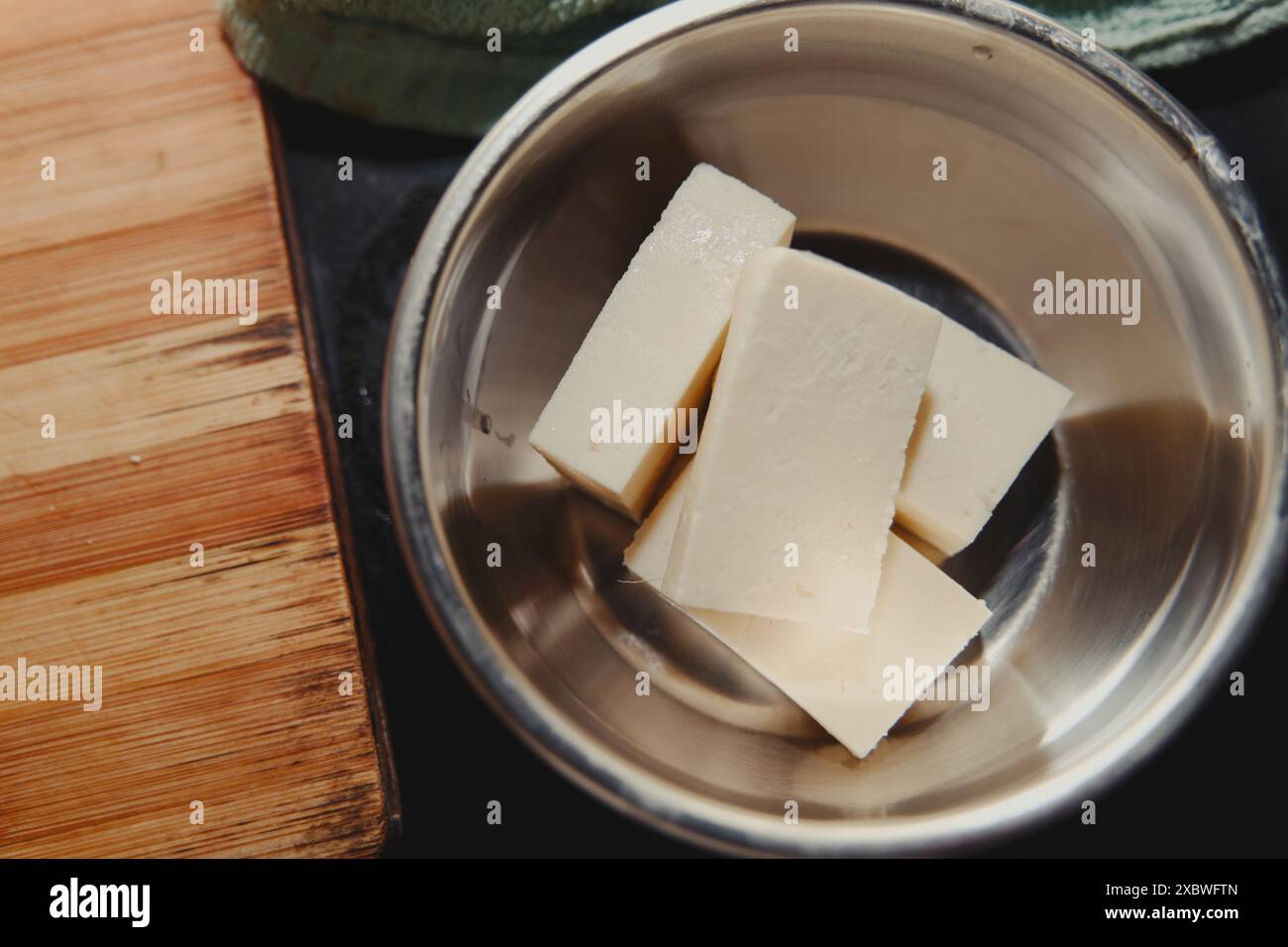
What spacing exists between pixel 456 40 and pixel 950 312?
641mm

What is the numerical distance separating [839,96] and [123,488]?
837mm

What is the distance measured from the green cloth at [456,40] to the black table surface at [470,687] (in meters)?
0.04

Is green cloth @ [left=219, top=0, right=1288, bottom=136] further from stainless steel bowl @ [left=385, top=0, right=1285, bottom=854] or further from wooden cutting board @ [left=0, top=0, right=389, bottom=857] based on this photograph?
stainless steel bowl @ [left=385, top=0, right=1285, bottom=854]

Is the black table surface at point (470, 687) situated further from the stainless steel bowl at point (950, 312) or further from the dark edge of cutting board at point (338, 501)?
the stainless steel bowl at point (950, 312)

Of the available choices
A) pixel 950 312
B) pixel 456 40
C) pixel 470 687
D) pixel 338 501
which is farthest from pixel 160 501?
pixel 950 312

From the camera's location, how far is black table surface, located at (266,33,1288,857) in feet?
3.49

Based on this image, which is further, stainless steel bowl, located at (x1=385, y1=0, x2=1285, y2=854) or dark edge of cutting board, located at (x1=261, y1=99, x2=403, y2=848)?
dark edge of cutting board, located at (x1=261, y1=99, x2=403, y2=848)

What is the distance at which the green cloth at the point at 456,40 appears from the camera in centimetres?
101

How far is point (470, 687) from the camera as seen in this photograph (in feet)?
3.52

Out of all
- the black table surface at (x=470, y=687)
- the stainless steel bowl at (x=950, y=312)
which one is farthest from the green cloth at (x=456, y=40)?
the stainless steel bowl at (x=950, y=312)

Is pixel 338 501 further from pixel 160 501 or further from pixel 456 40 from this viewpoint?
pixel 456 40

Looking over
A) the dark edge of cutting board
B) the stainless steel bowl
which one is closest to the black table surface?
the dark edge of cutting board

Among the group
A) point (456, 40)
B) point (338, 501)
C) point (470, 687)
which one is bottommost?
point (470, 687)

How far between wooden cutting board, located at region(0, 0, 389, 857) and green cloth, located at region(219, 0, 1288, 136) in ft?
0.26
